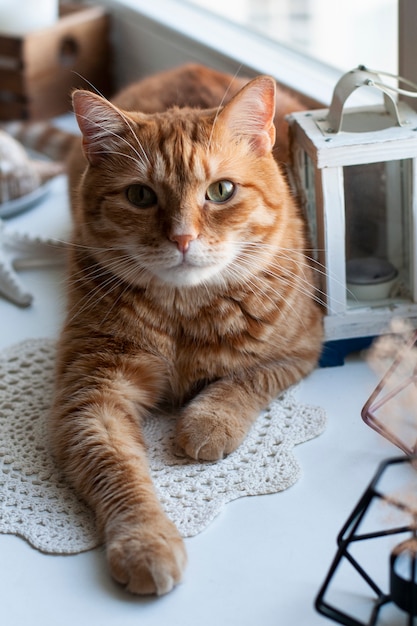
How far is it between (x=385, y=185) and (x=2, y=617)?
1.03m

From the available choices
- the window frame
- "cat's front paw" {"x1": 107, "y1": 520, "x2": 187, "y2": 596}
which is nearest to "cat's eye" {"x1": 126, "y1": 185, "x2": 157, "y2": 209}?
"cat's front paw" {"x1": 107, "y1": 520, "x2": 187, "y2": 596}

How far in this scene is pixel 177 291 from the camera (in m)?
1.60

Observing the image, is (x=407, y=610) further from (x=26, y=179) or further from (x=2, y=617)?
(x=26, y=179)

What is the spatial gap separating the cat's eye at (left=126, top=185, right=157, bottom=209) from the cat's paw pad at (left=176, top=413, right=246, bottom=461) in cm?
37

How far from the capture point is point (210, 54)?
8.87ft

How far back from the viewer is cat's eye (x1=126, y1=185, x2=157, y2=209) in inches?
60.0

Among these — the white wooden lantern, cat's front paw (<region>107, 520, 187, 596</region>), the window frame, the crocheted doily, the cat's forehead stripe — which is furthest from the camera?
the window frame

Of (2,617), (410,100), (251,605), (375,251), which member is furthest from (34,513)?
(410,100)

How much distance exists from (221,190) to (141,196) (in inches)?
5.4

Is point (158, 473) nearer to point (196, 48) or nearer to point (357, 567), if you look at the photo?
point (357, 567)

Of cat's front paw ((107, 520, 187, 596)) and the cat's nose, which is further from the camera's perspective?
the cat's nose

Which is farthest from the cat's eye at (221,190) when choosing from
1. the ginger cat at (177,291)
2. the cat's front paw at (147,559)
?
the cat's front paw at (147,559)

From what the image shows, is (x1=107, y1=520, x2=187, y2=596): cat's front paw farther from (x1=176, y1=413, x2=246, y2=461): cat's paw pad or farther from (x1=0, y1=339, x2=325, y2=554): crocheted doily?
(x1=176, y1=413, x2=246, y2=461): cat's paw pad

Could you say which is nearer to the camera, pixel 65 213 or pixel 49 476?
pixel 49 476
